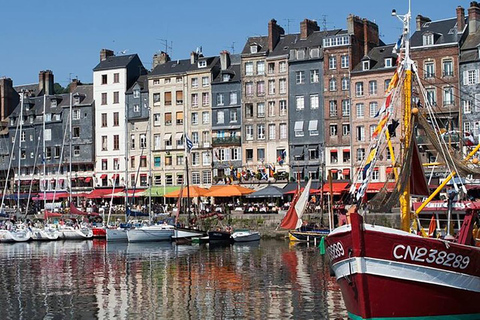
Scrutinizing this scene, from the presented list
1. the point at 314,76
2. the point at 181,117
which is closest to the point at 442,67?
the point at 314,76

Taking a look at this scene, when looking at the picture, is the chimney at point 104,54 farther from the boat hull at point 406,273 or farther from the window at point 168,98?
the boat hull at point 406,273

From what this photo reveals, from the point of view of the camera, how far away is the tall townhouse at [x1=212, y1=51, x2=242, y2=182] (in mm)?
89188

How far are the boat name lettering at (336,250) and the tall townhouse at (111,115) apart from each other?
7287 cm

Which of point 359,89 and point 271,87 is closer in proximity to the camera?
point 359,89

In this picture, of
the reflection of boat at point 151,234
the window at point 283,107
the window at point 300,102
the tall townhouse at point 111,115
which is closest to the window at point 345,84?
the window at point 300,102

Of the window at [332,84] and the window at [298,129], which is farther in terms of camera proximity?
the window at [298,129]

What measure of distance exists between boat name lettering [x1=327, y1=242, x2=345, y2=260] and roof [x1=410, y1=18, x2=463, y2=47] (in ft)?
180

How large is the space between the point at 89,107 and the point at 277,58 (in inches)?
1056

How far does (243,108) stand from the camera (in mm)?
88812

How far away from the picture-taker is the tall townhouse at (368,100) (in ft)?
262

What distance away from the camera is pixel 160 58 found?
100125mm

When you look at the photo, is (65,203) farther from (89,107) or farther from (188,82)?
(188,82)

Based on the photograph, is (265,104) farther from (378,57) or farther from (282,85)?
(378,57)

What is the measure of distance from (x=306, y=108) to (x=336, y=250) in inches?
2383
